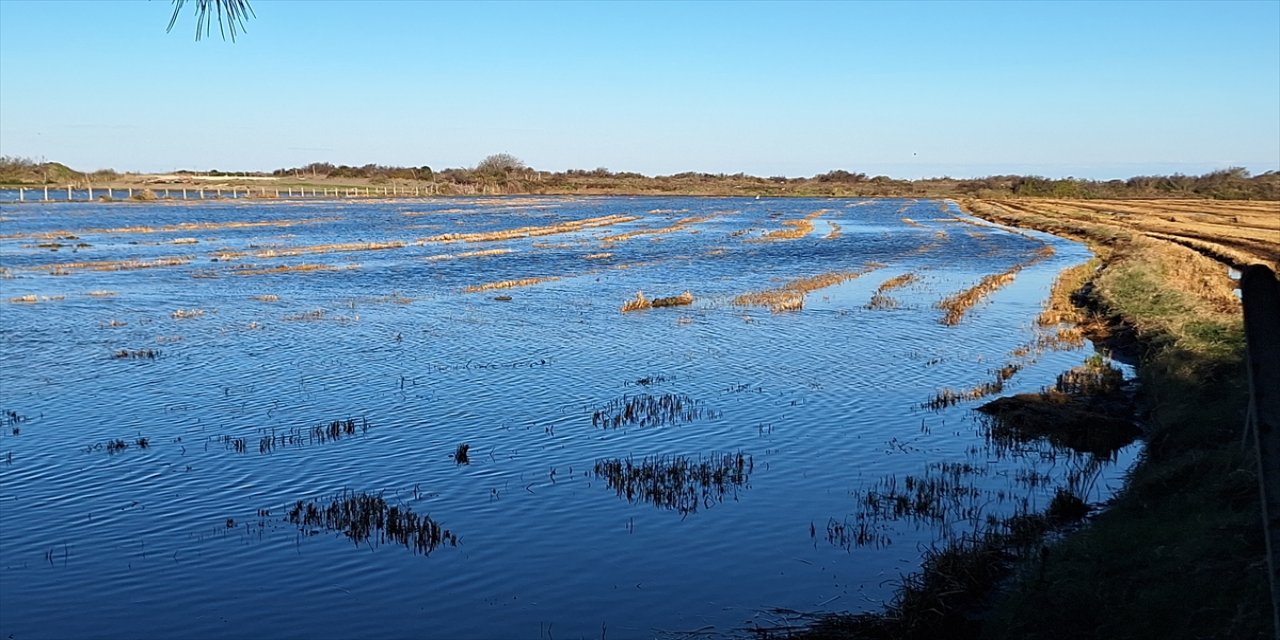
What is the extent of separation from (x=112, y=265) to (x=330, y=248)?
12317 millimetres

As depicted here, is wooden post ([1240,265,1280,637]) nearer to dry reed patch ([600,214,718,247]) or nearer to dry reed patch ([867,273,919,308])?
dry reed patch ([867,273,919,308])

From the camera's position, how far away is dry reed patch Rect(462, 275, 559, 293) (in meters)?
35.8

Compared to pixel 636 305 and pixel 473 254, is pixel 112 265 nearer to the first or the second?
pixel 473 254

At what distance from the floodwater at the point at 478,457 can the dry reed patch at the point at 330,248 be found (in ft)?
50.5

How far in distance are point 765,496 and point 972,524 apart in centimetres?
228

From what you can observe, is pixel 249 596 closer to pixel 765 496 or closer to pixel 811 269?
pixel 765 496

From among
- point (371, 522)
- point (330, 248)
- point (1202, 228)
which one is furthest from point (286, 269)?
point (1202, 228)

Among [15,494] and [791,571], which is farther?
[15,494]

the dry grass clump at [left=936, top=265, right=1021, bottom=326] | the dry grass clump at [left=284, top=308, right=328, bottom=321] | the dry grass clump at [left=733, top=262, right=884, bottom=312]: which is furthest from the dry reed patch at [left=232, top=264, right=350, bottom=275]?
the dry grass clump at [left=936, top=265, right=1021, bottom=326]

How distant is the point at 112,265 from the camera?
1679 inches

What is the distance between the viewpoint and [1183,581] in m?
8.45

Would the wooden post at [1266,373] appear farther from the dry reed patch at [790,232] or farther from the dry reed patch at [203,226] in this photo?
the dry reed patch at [203,226]

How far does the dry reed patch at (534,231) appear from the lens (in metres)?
62.1

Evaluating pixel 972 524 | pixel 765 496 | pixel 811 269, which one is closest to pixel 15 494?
pixel 765 496
